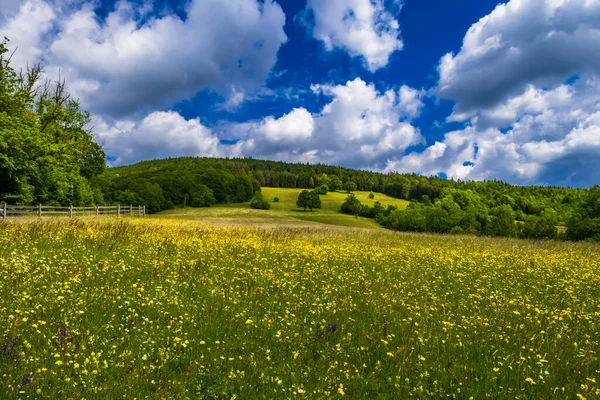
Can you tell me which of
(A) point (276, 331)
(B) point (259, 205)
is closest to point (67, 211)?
(A) point (276, 331)

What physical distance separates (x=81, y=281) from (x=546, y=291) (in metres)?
12.2

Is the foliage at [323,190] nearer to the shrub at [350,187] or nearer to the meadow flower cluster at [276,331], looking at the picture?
the shrub at [350,187]

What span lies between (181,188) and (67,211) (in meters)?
92.0

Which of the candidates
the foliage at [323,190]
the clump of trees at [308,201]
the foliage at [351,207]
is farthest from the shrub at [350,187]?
the clump of trees at [308,201]

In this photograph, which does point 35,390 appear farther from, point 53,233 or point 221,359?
point 53,233

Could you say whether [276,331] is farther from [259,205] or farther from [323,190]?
[323,190]

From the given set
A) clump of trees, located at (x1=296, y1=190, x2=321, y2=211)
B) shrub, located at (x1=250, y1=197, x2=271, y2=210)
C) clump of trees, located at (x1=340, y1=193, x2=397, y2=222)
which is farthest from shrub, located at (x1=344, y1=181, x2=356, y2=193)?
shrub, located at (x1=250, y1=197, x2=271, y2=210)

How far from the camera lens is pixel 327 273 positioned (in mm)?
10188

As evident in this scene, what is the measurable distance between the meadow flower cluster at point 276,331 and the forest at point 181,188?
30.5 metres

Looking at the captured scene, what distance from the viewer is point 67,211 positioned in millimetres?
39094

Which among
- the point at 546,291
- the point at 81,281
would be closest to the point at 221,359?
the point at 81,281

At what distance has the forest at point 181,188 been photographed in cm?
3538

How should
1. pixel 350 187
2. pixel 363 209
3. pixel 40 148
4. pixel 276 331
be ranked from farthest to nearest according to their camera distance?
1. pixel 350 187
2. pixel 363 209
3. pixel 40 148
4. pixel 276 331

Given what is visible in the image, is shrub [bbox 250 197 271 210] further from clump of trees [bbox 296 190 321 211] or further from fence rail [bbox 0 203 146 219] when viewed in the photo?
fence rail [bbox 0 203 146 219]
